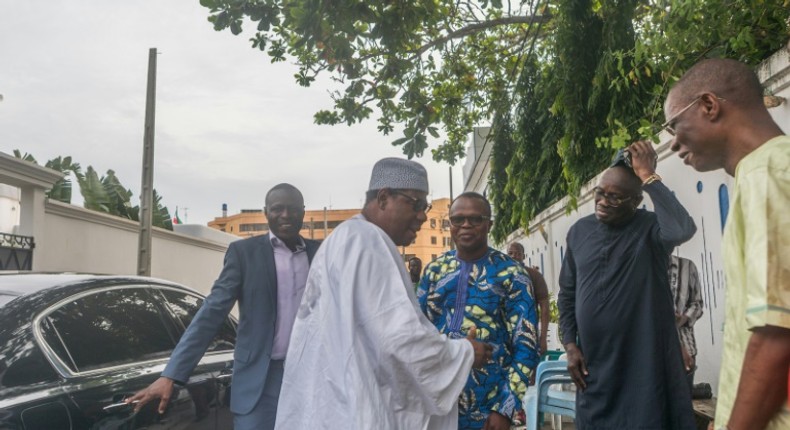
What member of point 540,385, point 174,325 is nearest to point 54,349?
point 174,325

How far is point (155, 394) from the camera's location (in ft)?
11.7

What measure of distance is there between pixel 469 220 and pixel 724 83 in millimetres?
2001

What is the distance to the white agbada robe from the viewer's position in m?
2.36

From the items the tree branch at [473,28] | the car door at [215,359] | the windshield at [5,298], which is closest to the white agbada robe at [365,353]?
the windshield at [5,298]

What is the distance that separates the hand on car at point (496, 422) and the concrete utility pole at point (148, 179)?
1262 cm

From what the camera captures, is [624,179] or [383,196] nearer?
[383,196]

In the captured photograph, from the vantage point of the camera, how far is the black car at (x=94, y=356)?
311cm

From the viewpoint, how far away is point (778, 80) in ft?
14.0

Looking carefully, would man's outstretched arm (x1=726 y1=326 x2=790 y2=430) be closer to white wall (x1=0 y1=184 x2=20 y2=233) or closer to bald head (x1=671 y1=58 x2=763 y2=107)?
bald head (x1=671 y1=58 x2=763 y2=107)

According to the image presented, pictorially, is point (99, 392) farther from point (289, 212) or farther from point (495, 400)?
point (495, 400)

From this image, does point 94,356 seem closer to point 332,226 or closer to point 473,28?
point 473,28

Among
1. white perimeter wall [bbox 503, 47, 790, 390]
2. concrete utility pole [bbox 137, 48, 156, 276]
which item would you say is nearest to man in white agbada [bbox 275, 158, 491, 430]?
white perimeter wall [bbox 503, 47, 790, 390]

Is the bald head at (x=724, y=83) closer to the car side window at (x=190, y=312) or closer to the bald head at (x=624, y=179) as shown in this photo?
the bald head at (x=624, y=179)

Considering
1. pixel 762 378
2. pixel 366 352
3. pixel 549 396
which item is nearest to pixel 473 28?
pixel 549 396
